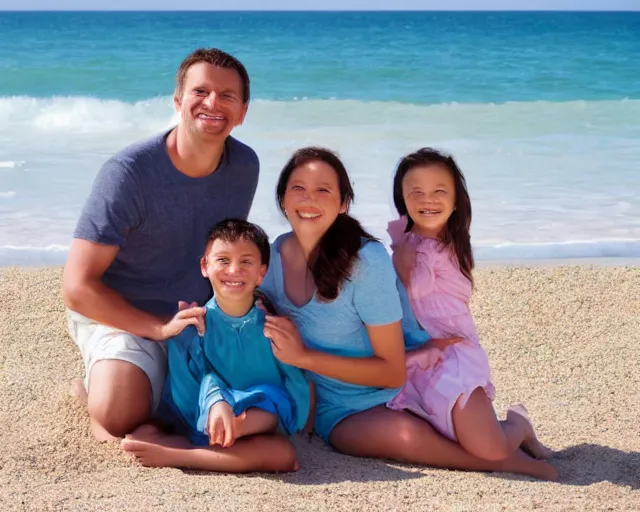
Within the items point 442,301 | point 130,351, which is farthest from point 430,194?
point 130,351

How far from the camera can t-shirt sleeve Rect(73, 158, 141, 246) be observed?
3188mm

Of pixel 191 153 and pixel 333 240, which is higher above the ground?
pixel 191 153

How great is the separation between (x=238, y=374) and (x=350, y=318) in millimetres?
423

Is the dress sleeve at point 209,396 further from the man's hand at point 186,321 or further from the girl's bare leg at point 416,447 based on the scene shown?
the girl's bare leg at point 416,447

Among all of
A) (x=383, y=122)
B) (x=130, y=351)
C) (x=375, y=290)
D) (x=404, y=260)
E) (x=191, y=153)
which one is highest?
(x=383, y=122)

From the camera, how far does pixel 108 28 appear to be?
35.6m

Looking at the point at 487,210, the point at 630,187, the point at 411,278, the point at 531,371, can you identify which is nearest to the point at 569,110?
the point at 630,187

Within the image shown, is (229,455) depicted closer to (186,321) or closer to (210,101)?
(186,321)

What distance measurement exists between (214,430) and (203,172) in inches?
41.2

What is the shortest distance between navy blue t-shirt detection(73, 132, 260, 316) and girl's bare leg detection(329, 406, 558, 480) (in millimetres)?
861

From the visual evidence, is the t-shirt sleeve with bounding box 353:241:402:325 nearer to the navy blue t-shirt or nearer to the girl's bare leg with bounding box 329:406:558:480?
the girl's bare leg with bounding box 329:406:558:480

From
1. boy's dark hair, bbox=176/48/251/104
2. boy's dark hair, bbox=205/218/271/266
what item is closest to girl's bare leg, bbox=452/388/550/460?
boy's dark hair, bbox=205/218/271/266

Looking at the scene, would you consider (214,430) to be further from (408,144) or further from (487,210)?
(408,144)

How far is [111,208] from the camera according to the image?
3.20 metres
